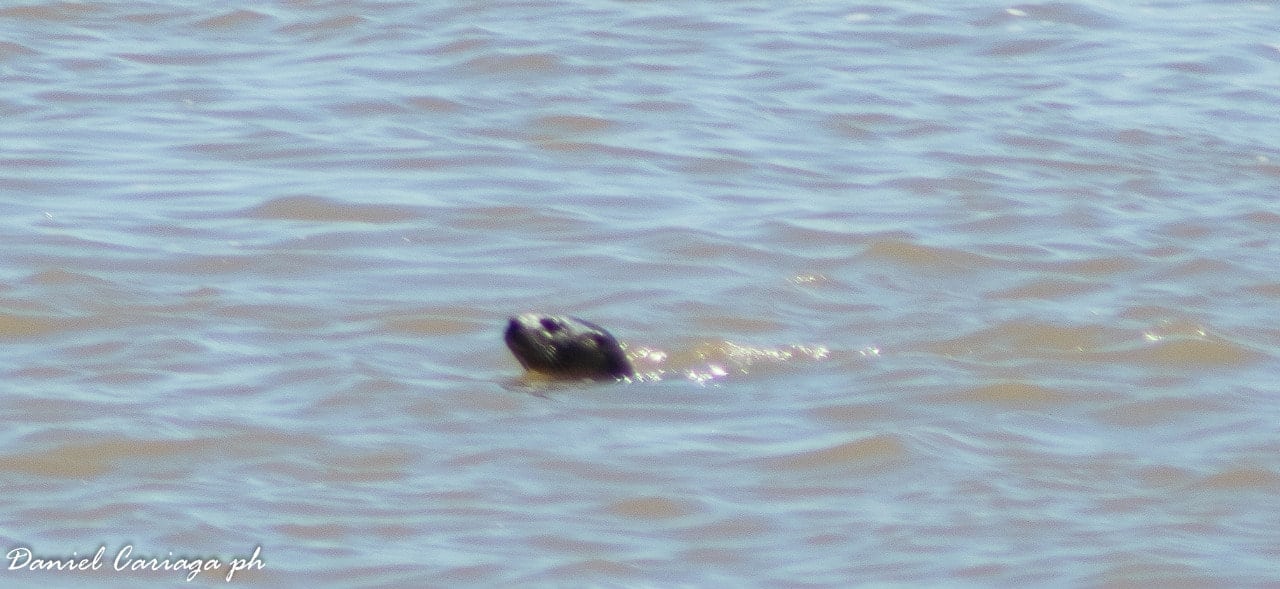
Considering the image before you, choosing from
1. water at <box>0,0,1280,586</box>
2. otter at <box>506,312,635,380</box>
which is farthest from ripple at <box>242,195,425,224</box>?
otter at <box>506,312,635,380</box>

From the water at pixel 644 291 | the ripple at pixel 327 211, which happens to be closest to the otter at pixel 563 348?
the water at pixel 644 291

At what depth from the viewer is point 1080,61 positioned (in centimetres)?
963

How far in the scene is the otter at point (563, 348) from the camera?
18.0 feet

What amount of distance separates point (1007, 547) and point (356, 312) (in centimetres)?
227

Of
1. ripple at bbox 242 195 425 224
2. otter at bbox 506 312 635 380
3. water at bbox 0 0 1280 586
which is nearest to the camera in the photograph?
water at bbox 0 0 1280 586

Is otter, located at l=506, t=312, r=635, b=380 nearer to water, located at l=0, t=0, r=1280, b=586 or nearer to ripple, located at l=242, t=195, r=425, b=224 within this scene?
water, located at l=0, t=0, r=1280, b=586

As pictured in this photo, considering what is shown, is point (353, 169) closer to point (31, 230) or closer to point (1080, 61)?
point (31, 230)

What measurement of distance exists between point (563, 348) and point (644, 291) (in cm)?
92

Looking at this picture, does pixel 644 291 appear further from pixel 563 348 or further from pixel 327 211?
pixel 327 211

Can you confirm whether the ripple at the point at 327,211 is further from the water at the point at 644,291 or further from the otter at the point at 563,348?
the otter at the point at 563,348

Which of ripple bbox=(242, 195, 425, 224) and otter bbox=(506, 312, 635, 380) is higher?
otter bbox=(506, 312, 635, 380)

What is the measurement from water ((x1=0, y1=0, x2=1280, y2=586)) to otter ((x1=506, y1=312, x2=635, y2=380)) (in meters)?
0.08

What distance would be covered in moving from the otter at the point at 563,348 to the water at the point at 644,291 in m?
0.08

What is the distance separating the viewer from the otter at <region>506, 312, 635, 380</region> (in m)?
5.49
